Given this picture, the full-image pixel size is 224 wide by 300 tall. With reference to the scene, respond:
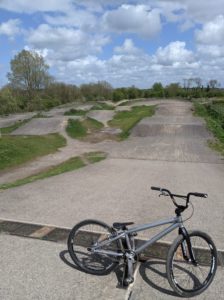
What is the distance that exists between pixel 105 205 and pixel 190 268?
3303 millimetres

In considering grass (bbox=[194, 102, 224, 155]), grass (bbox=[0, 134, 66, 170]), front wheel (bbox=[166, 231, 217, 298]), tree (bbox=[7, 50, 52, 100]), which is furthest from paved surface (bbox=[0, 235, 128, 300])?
tree (bbox=[7, 50, 52, 100])

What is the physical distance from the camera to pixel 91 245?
15.4 ft

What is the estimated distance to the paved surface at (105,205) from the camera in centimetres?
411

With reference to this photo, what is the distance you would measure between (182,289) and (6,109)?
4304cm

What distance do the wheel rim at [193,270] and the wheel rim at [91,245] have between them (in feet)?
2.49

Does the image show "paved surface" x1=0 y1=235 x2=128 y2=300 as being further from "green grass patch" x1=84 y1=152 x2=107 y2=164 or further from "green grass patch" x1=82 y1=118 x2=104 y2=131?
"green grass patch" x1=82 y1=118 x2=104 y2=131

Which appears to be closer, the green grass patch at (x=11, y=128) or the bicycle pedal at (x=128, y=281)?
the bicycle pedal at (x=128, y=281)

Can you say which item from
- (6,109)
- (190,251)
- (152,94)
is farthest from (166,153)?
(152,94)

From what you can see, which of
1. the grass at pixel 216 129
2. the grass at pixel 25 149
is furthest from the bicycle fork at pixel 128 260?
the grass at pixel 216 129

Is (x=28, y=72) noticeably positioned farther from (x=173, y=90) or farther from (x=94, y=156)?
(x=94, y=156)

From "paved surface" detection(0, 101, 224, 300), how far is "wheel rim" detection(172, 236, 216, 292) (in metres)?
0.15

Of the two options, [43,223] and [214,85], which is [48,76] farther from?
[43,223]

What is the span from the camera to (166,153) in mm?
18312

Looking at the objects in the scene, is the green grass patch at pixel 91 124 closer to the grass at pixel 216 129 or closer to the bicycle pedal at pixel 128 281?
the grass at pixel 216 129
